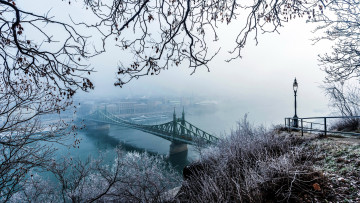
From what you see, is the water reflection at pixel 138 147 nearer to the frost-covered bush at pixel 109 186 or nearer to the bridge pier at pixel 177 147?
the bridge pier at pixel 177 147

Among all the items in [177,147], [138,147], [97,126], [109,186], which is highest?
[109,186]

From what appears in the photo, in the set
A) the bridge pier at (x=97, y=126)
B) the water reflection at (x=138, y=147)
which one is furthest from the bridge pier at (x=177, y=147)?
the bridge pier at (x=97, y=126)

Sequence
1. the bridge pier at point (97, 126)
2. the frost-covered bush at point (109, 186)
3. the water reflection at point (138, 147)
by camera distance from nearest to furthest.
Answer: the frost-covered bush at point (109, 186)
the water reflection at point (138, 147)
the bridge pier at point (97, 126)

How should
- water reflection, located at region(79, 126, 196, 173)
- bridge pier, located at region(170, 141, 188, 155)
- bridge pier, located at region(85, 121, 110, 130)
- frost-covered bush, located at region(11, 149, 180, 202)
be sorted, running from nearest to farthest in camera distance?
frost-covered bush, located at region(11, 149, 180, 202), water reflection, located at region(79, 126, 196, 173), bridge pier, located at region(170, 141, 188, 155), bridge pier, located at region(85, 121, 110, 130)

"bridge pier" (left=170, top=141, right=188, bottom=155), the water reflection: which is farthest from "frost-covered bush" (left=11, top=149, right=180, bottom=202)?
"bridge pier" (left=170, top=141, right=188, bottom=155)

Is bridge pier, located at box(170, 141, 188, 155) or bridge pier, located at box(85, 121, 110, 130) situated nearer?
bridge pier, located at box(170, 141, 188, 155)

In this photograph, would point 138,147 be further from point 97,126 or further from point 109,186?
point 109,186

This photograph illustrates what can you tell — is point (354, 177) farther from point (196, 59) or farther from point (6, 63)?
point (6, 63)

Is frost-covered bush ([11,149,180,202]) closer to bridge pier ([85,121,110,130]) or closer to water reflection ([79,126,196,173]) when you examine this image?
water reflection ([79,126,196,173])

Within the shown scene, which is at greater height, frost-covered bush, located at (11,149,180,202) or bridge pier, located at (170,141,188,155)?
frost-covered bush, located at (11,149,180,202)

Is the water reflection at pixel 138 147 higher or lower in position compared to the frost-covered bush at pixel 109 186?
lower

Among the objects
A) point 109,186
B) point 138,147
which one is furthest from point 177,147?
point 109,186

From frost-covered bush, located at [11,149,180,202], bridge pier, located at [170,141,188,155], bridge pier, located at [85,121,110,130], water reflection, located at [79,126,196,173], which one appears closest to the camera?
frost-covered bush, located at [11,149,180,202]
